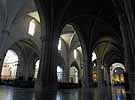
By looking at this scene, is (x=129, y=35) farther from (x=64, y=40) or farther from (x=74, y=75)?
(x=74, y=75)

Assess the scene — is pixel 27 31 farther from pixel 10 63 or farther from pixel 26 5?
pixel 10 63

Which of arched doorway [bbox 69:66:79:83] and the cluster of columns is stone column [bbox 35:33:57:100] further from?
arched doorway [bbox 69:66:79:83]

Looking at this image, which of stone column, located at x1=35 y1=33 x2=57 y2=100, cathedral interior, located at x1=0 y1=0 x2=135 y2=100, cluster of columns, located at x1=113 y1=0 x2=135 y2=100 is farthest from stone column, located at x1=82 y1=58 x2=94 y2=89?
cluster of columns, located at x1=113 y1=0 x2=135 y2=100

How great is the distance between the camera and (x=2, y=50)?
51.6 feet

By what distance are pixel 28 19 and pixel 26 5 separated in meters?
4.59

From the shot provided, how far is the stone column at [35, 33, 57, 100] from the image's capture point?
9.38 meters

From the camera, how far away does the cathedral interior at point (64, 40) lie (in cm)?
669

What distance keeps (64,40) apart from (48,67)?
709 inches

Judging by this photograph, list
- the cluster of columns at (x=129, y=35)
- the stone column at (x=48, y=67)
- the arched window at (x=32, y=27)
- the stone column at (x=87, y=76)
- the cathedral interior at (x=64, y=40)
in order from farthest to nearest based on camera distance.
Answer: the arched window at (x=32, y=27) < the stone column at (x=87, y=76) < the stone column at (x=48, y=67) < the cathedral interior at (x=64, y=40) < the cluster of columns at (x=129, y=35)

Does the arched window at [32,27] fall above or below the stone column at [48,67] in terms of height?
above

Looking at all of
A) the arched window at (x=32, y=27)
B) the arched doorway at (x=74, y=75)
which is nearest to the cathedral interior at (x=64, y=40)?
the arched window at (x=32, y=27)

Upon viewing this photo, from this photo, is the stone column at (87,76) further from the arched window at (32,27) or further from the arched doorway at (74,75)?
the arched doorway at (74,75)

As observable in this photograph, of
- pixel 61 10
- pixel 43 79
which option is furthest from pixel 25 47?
pixel 43 79

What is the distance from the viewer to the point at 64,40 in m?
27.7
